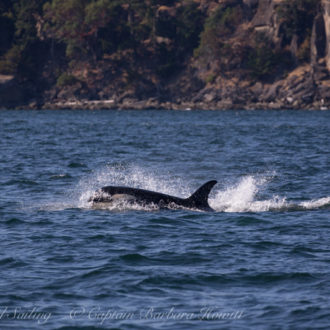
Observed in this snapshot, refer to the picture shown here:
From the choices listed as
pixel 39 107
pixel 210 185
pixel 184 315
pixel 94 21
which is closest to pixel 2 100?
pixel 39 107

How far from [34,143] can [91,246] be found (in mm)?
34720

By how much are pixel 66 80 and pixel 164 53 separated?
21327mm

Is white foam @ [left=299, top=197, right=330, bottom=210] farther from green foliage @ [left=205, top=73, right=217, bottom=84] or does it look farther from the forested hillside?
green foliage @ [left=205, top=73, right=217, bottom=84]

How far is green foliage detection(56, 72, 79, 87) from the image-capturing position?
14375 centimetres

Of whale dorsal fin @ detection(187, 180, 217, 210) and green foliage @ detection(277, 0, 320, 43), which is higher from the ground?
green foliage @ detection(277, 0, 320, 43)

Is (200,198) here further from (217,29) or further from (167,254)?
(217,29)

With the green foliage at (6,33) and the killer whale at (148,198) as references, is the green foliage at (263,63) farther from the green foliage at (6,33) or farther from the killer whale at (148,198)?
the killer whale at (148,198)

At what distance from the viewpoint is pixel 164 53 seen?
149 metres

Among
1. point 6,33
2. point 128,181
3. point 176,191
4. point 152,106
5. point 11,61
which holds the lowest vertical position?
point 152,106

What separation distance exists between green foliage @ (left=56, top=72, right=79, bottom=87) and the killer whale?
12516 centimetres

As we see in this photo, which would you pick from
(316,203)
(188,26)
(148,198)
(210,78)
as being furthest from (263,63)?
(148,198)

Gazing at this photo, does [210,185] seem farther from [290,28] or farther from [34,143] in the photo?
[290,28]

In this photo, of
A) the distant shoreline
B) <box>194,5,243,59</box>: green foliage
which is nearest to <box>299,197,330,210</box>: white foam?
the distant shoreline

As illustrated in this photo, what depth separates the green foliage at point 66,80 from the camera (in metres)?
144
